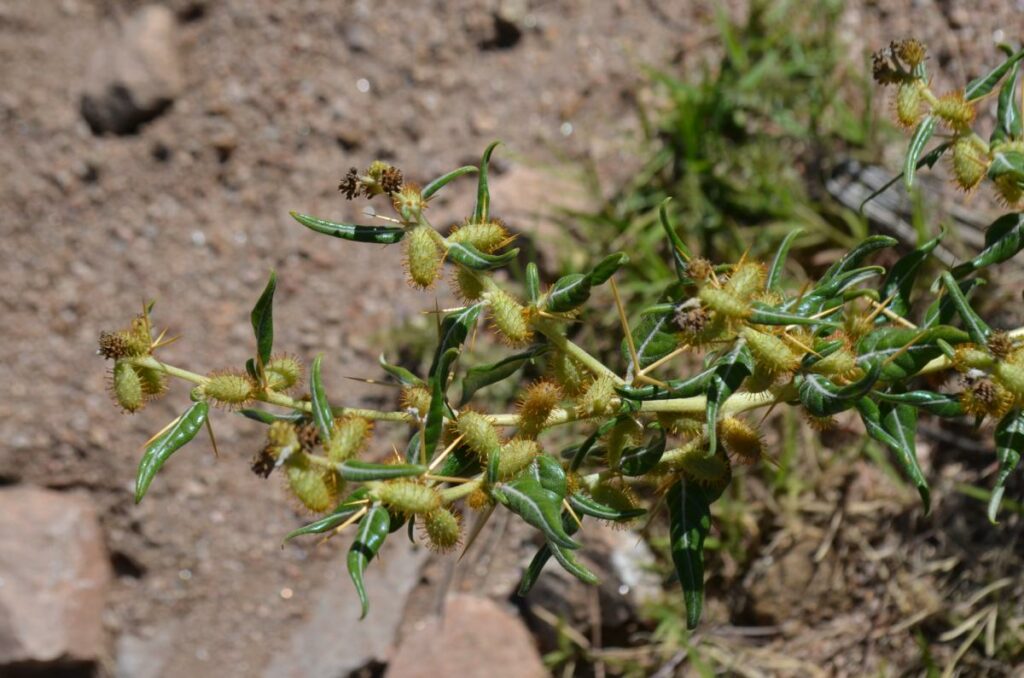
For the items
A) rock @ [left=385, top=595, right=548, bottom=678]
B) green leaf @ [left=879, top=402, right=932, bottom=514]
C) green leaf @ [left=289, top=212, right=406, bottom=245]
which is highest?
green leaf @ [left=289, top=212, right=406, bottom=245]

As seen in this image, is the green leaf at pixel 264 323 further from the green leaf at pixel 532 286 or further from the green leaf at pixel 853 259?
the green leaf at pixel 853 259

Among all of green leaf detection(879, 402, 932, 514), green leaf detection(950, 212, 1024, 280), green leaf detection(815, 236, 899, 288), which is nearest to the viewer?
green leaf detection(879, 402, 932, 514)

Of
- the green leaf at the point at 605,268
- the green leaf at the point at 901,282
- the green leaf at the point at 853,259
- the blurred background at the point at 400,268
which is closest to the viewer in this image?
the green leaf at the point at 605,268

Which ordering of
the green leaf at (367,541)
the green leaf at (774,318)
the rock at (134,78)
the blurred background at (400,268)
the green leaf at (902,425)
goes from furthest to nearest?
the rock at (134,78) → the blurred background at (400,268) → the green leaf at (902,425) → the green leaf at (774,318) → the green leaf at (367,541)

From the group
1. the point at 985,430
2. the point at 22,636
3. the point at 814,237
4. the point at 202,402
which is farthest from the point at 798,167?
the point at 22,636

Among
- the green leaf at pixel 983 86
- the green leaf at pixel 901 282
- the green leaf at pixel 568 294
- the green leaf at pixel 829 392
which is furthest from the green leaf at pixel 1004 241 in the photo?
the green leaf at pixel 568 294

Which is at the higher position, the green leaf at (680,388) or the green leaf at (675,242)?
the green leaf at (675,242)

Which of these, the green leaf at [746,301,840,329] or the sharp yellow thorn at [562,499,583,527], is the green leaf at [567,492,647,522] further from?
the green leaf at [746,301,840,329]

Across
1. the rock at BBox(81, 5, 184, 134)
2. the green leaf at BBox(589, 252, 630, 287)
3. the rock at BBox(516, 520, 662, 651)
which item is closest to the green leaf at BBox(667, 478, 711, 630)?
the green leaf at BBox(589, 252, 630, 287)

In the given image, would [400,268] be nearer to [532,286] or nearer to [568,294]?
[532,286]
